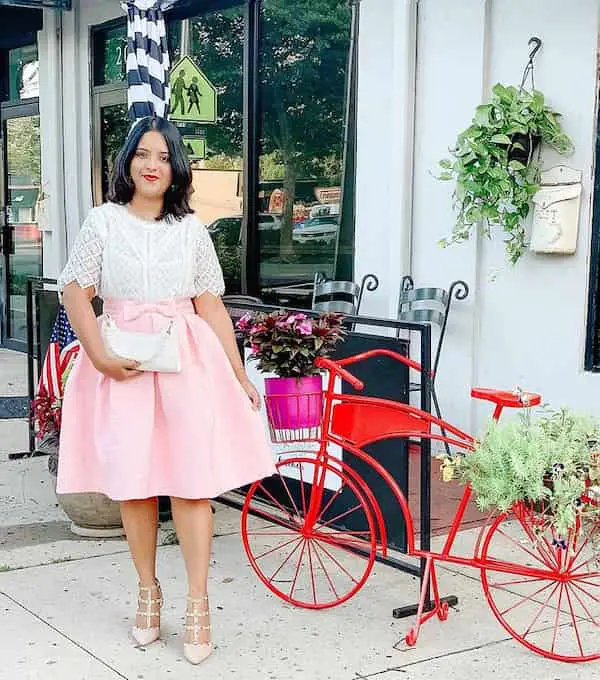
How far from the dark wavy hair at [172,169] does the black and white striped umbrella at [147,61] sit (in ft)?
5.68

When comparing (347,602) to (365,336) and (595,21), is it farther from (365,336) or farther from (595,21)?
(595,21)

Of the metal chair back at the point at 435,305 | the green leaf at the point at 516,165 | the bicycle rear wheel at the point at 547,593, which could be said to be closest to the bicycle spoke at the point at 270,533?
the bicycle rear wheel at the point at 547,593

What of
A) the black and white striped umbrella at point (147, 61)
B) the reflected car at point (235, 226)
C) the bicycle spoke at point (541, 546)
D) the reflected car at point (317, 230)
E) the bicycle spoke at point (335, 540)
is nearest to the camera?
the bicycle spoke at point (541, 546)

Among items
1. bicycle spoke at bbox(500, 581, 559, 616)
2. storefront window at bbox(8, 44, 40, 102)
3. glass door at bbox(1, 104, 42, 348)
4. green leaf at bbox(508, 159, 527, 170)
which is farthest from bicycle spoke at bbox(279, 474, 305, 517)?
storefront window at bbox(8, 44, 40, 102)

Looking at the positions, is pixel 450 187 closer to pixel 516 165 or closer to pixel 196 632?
pixel 516 165

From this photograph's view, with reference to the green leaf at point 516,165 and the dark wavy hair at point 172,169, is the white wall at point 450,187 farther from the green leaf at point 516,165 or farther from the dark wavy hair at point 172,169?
the dark wavy hair at point 172,169

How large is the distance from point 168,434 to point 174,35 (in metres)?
6.24

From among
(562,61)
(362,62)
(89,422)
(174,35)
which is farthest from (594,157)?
(174,35)

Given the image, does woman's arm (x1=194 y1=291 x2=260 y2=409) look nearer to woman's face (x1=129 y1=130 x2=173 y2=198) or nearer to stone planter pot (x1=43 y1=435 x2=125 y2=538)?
woman's face (x1=129 y1=130 x2=173 y2=198)

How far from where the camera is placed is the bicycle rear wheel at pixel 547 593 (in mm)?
3719

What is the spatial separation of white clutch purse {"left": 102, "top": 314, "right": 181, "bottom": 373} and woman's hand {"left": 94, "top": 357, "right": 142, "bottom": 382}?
0.01 m

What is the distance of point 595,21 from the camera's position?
5.83 m

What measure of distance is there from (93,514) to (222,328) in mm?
1664

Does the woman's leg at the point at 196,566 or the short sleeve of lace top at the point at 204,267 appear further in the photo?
the short sleeve of lace top at the point at 204,267
